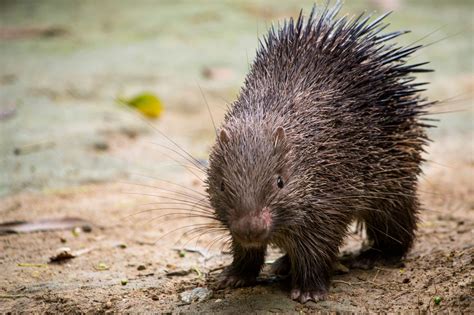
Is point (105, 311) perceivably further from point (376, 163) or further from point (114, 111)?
point (114, 111)

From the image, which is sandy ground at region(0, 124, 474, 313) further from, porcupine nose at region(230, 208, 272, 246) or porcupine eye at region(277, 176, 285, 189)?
porcupine eye at region(277, 176, 285, 189)

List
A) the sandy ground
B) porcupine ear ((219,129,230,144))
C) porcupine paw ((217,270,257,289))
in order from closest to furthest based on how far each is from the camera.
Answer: porcupine ear ((219,129,230,144)) → the sandy ground → porcupine paw ((217,270,257,289))

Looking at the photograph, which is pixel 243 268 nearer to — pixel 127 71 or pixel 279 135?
pixel 279 135

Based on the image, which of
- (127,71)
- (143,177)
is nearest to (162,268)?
(143,177)

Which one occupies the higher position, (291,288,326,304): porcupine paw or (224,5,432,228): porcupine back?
Answer: (224,5,432,228): porcupine back

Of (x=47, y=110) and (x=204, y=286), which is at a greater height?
(x=47, y=110)

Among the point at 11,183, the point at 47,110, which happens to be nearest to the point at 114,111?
the point at 47,110

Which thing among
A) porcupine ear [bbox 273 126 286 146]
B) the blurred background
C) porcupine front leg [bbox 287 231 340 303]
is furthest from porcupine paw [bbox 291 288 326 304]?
the blurred background
